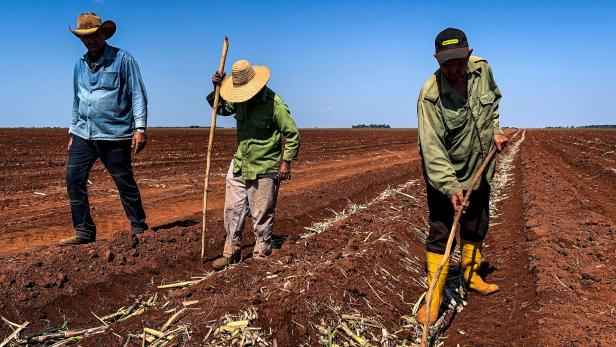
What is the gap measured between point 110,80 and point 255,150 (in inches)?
66.1

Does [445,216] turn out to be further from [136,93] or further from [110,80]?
[110,80]

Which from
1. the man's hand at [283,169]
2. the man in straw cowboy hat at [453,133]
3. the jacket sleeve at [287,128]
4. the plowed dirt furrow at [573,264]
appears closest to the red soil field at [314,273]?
the plowed dirt furrow at [573,264]

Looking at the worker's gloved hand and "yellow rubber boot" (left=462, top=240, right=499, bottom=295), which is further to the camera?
"yellow rubber boot" (left=462, top=240, right=499, bottom=295)

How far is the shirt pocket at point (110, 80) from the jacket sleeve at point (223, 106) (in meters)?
0.95

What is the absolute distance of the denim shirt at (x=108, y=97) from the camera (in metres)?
5.30

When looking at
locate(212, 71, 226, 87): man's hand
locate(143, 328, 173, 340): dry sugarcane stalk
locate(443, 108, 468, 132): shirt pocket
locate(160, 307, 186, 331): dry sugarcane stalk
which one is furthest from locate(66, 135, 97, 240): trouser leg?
locate(443, 108, 468, 132): shirt pocket

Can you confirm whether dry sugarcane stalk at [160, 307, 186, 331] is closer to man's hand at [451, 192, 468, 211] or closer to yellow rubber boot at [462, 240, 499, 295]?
man's hand at [451, 192, 468, 211]

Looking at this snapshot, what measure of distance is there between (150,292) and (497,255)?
3.68m

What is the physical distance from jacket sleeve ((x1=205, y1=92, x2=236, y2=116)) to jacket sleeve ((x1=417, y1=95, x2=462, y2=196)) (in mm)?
2051

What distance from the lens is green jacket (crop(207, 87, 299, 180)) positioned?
4.90 meters

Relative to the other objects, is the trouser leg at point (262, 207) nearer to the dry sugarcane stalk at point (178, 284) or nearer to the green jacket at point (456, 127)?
the dry sugarcane stalk at point (178, 284)

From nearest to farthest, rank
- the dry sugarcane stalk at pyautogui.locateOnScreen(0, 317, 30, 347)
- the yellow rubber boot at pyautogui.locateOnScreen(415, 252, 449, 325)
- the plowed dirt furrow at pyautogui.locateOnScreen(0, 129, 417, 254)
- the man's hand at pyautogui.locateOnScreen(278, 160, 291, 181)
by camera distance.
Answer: the dry sugarcane stalk at pyautogui.locateOnScreen(0, 317, 30, 347) < the yellow rubber boot at pyautogui.locateOnScreen(415, 252, 449, 325) < the man's hand at pyautogui.locateOnScreen(278, 160, 291, 181) < the plowed dirt furrow at pyautogui.locateOnScreen(0, 129, 417, 254)

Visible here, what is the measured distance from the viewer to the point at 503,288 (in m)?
4.80

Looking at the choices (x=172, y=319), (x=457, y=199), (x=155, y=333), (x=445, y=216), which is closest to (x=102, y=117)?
(x=172, y=319)
